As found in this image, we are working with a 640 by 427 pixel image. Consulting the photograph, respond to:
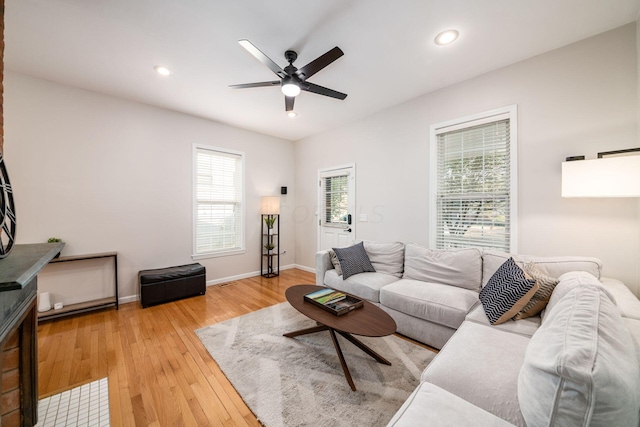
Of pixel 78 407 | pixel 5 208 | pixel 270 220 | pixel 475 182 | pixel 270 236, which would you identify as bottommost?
pixel 78 407

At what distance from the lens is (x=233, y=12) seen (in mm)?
1899

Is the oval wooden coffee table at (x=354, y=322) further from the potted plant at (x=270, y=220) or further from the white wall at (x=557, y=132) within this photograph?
the potted plant at (x=270, y=220)

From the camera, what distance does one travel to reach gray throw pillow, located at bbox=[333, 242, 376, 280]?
302 centimetres

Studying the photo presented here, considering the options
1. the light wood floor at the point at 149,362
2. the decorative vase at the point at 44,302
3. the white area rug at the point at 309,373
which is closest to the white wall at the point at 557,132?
the white area rug at the point at 309,373

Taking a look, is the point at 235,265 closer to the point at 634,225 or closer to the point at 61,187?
the point at 61,187

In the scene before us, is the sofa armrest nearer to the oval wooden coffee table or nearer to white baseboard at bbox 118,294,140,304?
the oval wooden coffee table

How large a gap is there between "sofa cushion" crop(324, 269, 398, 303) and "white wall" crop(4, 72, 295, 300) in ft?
7.48

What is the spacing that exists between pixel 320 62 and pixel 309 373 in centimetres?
260

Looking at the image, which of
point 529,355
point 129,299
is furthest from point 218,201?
point 529,355

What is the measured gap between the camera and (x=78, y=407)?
159cm

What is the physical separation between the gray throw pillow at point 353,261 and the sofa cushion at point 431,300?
0.52 m

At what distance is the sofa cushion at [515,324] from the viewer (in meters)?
1.64

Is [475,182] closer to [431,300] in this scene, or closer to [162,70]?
[431,300]

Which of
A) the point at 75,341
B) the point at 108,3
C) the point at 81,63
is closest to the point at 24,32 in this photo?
the point at 81,63
